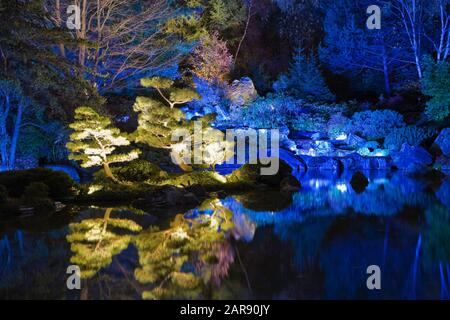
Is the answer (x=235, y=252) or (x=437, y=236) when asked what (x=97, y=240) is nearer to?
(x=235, y=252)

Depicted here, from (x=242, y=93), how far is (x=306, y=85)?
13.2ft

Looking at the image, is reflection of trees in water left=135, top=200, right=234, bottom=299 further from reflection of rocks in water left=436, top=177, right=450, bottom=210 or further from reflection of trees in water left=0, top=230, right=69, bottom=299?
reflection of rocks in water left=436, top=177, right=450, bottom=210

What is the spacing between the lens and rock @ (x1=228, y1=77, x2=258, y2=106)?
2517 cm

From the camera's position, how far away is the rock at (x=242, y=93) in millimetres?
25172

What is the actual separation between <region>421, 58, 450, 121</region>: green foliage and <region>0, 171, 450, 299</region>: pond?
12.5 m

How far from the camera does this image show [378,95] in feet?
93.0

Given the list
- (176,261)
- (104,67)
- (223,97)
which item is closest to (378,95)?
(223,97)

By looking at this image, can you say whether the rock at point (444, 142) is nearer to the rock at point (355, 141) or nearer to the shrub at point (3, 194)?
the rock at point (355, 141)

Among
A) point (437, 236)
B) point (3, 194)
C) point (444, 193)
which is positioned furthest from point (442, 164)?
point (3, 194)

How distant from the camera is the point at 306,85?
2633cm

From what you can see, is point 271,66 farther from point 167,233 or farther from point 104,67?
point 167,233

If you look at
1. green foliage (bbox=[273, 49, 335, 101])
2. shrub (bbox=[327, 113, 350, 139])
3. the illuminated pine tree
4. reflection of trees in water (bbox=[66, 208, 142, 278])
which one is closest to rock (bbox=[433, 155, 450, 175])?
shrub (bbox=[327, 113, 350, 139])

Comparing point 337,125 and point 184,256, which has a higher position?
point 337,125

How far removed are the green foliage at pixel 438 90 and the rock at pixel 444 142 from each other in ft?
7.09
